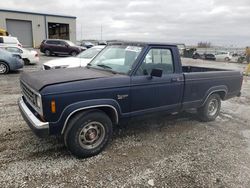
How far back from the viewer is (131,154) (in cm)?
378

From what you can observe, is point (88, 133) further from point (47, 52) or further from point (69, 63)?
point (47, 52)

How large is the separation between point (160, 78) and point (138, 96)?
1.95 feet

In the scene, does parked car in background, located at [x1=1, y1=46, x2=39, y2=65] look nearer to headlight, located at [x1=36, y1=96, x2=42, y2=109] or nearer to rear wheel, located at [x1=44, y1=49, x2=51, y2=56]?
rear wheel, located at [x1=44, y1=49, x2=51, y2=56]

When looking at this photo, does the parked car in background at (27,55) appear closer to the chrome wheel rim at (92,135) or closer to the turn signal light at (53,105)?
the chrome wheel rim at (92,135)

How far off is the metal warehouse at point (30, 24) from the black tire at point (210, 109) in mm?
33281

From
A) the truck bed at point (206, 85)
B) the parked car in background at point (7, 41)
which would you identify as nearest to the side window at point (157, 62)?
the truck bed at point (206, 85)

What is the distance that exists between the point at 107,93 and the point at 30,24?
1373 inches

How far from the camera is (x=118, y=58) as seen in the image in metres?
4.32

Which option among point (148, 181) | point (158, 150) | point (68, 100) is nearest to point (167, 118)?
point (158, 150)

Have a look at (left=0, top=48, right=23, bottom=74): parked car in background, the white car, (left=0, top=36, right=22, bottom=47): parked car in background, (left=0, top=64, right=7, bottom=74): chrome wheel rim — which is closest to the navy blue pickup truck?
the white car

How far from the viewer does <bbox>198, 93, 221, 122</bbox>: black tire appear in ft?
17.4

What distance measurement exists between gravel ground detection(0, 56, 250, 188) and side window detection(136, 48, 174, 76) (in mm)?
961

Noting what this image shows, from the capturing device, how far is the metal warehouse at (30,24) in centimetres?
3152

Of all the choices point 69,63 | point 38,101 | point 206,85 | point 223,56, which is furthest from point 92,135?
point 223,56
